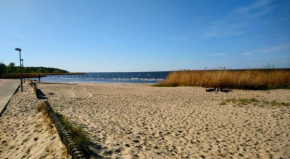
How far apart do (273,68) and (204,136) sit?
17331mm

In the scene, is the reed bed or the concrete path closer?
the concrete path

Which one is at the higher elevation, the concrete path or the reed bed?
the reed bed

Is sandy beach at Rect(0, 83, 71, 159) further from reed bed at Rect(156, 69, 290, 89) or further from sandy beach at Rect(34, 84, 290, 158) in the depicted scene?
reed bed at Rect(156, 69, 290, 89)

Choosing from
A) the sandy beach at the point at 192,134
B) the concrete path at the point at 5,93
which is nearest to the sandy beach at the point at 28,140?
the sandy beach at the point at 192,134

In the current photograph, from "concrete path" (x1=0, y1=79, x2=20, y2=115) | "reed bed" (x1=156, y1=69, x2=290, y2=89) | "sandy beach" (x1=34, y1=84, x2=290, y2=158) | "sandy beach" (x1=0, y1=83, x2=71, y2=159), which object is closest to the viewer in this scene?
"sandy beach" (x1=0, y1=83, x2=71, y2=159)

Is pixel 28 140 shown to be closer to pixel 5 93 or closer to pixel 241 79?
pixel 5 93

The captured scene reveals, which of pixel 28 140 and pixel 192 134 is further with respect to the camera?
pixel 192 134

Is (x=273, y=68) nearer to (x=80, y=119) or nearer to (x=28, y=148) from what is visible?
(x=80, y=119)

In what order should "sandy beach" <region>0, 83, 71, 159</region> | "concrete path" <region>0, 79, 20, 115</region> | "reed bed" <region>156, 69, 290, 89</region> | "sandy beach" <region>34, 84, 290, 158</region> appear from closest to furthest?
"sandy beach" <region>0, 83, 71, 159</region>, "sandy beach" <region>34, 84, 290, 158</region>, "concrete path" <region>0, 79, 20, 115</region>, "reed bed" <region>156, 69, 290, 89</region>

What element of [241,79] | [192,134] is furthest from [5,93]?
[241,79]

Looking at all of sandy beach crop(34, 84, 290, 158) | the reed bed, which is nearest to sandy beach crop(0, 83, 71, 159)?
sandy beach crop(34, 84, 290, 158)

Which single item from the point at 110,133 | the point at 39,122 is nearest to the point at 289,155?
the point at 110,133

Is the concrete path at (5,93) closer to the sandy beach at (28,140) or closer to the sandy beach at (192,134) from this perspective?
Result: the sandy beach at (28,140)

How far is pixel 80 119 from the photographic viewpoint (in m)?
6.05
